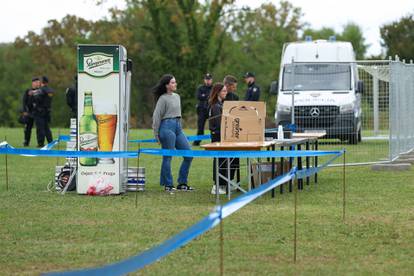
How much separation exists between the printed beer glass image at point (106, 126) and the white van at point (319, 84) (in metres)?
8.06

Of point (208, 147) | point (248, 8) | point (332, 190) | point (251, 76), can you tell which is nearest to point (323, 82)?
point (251, 76)

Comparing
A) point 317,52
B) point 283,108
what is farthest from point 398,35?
point 283,108

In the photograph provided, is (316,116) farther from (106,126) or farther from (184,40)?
(184,40)

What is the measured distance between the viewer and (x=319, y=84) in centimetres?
2806

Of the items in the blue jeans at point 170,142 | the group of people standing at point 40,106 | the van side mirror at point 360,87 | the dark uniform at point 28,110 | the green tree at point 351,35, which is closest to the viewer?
the blue jeans at point 170,142

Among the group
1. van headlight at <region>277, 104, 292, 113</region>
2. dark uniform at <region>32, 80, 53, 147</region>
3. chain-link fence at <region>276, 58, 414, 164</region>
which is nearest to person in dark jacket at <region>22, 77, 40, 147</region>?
dark uniform at <region>32, 80, 53, 147</region>

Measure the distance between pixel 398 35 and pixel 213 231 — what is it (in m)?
64.0

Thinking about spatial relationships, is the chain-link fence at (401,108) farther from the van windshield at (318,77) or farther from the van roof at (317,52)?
the van roof at (317,52)

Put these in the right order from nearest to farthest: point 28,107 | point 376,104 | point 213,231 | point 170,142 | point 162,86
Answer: point 213,231, point 170,142, point 162,86, point 376,104, point 28,107

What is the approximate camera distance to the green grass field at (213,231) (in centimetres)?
993

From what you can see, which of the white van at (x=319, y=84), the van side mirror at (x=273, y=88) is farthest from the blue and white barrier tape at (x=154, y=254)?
the van side mirror at (x=273, y=88)

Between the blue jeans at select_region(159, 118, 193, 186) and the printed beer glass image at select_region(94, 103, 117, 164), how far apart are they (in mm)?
753

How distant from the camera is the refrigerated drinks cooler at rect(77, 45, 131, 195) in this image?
16266 mm

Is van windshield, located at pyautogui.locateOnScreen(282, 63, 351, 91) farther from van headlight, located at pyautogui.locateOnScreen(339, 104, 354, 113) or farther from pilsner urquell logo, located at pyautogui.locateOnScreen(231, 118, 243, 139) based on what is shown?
pilsner urquell logo, located at pyautogui.locateOnScreen(231, 118, 243, 139)
